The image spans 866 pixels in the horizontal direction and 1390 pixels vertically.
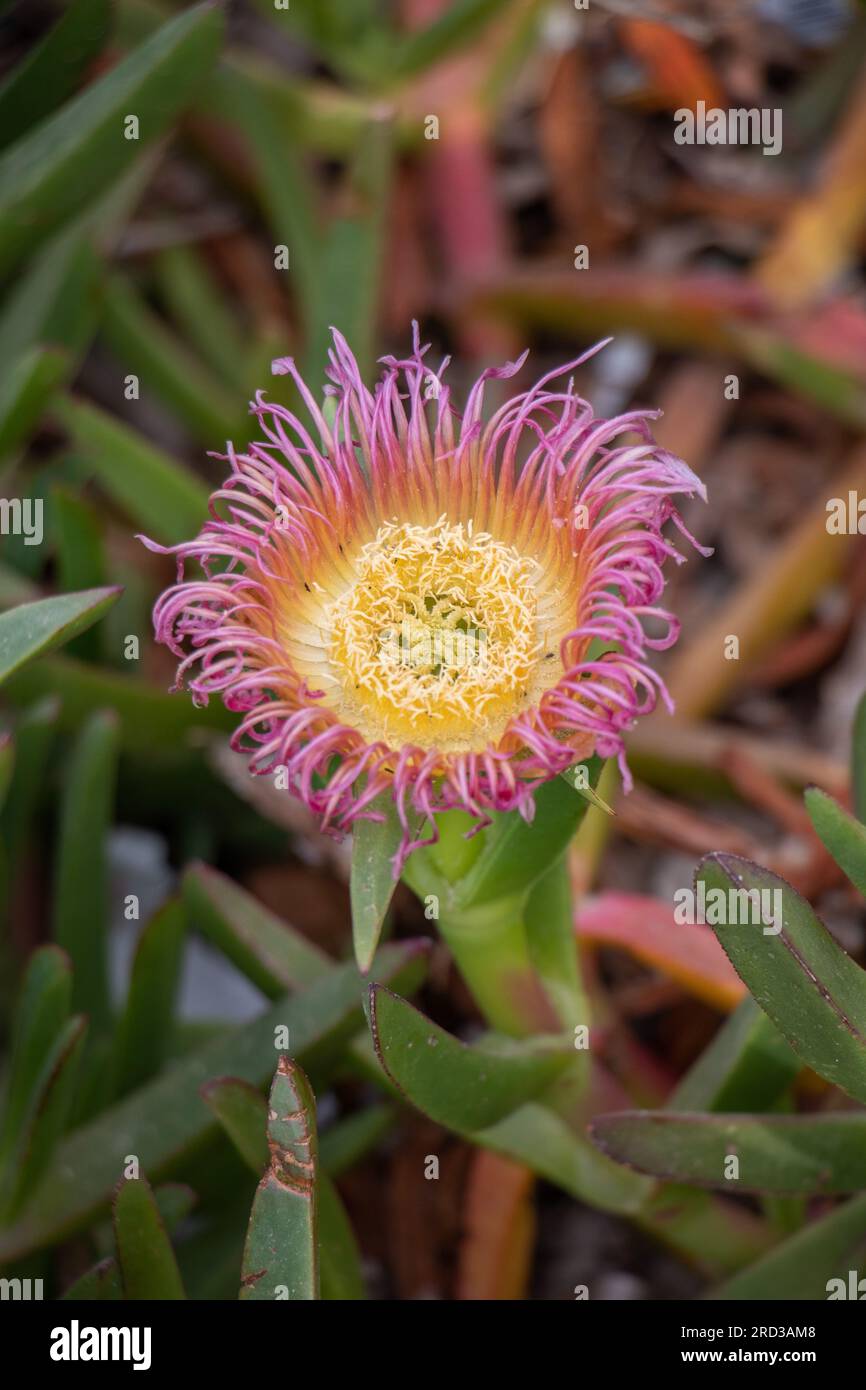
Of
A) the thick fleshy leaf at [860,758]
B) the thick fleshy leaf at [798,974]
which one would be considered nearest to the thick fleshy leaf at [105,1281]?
the thick fleshy leaf at [798,974]

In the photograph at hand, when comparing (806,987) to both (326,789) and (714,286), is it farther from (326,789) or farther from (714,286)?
(714,286)

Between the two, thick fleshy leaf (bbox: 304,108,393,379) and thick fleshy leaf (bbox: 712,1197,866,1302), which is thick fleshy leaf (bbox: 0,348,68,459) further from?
thick fleshy leaf (bbox: 712,1197,866,1302)

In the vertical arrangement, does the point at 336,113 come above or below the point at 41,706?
above

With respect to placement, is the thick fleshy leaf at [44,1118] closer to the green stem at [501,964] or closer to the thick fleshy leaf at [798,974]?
the green stem at [501,964]

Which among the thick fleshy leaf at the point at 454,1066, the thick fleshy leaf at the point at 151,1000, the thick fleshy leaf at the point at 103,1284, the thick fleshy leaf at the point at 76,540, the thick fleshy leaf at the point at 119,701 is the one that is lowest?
the thick fleshy leaf at the point at 103,1284

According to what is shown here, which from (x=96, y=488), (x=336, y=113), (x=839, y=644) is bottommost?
(x=839, y=644)

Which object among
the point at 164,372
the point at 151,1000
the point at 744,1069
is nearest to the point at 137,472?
the point at 164,372

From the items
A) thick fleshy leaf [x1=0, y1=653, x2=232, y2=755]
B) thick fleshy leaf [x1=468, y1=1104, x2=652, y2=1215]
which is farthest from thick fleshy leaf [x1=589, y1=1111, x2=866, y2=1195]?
thick fleshy leaf [x1=0, y1=653, x2=232, y2=755]
